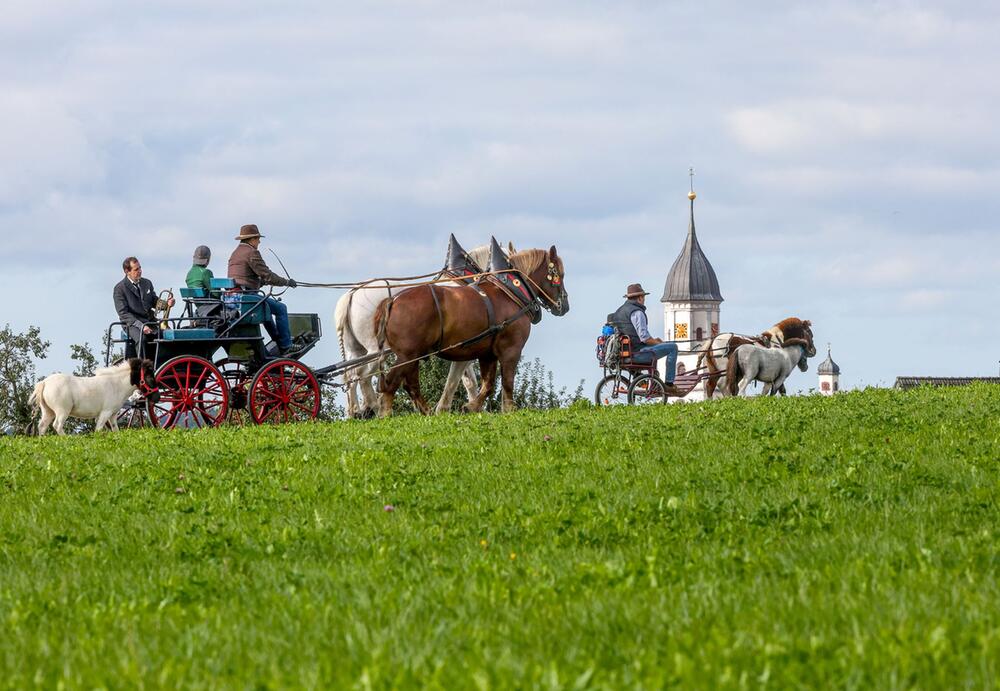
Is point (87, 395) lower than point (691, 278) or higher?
lower

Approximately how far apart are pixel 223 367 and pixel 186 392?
2.35 feet

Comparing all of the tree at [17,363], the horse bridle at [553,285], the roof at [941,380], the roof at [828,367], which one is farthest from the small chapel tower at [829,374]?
the horse bridle at [553,285]

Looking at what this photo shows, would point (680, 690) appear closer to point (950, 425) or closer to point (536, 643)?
point (536, 643)

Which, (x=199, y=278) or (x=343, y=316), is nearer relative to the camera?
(x=199, y=278)

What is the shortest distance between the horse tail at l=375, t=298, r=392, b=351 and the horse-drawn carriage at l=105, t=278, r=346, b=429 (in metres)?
1.82

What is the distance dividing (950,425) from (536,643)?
10101mm

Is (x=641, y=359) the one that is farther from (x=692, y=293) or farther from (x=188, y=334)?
(x=692, y=293)

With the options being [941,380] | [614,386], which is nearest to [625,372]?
[614,386]

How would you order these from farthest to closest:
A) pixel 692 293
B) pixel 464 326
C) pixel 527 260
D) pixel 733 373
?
pixel 692 293
pixel 733 373
pixel 527 260
pixel 464 326

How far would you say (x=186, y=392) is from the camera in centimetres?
1869

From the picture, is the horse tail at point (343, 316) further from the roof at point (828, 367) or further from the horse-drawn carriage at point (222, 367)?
the roof at point (828, 367)

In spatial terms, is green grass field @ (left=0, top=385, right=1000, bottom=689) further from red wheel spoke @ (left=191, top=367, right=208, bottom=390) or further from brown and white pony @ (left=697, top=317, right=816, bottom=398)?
brown and white pony @ (left=697, top=317, right=816, bottom=398)

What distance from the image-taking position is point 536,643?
5633mm

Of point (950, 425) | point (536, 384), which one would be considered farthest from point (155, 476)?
point (536, 384)
